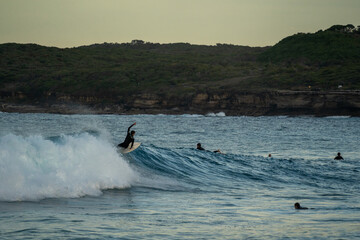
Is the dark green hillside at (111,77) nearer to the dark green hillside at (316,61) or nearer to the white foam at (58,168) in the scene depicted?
the dark green hillside at (316,61)

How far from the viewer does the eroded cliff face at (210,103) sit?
352 ft

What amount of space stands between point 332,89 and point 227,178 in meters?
95.4

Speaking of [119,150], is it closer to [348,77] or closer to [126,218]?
[126,218]

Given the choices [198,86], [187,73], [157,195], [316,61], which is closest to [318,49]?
[316,61]

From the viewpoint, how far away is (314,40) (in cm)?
18188

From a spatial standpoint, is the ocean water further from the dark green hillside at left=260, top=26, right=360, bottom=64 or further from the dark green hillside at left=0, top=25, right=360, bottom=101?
the dark green hillside at left=260, top=26, right=360, bottom=64

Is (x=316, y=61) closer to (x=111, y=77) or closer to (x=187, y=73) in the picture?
(x=187, y=73)

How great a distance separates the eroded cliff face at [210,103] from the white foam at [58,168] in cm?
9223

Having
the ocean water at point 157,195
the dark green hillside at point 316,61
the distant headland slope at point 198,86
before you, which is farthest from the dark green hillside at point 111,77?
the ocean water at point 157,195

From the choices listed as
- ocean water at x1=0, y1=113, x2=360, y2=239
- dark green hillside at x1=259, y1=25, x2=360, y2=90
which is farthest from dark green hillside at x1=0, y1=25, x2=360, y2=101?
ocean water at x1=0, y1=113, x2=360, y2=239

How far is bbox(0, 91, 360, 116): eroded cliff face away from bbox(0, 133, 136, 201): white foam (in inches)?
3631

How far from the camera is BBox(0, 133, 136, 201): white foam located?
14.8 meters

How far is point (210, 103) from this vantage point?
11856cm

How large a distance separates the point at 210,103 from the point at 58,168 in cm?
10243
